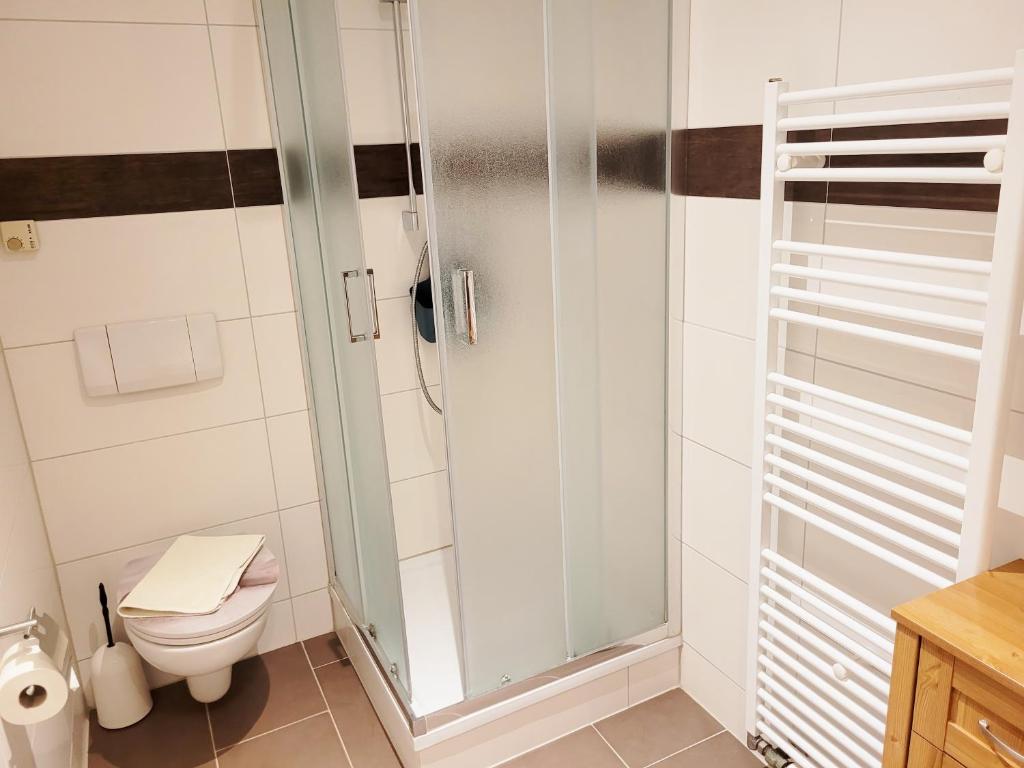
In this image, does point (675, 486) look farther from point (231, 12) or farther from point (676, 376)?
point (231, 12)

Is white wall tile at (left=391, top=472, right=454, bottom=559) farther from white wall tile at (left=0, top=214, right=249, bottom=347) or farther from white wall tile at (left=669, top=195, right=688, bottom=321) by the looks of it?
white wall tile at (left=669, top=195, right=688, bottom=321)

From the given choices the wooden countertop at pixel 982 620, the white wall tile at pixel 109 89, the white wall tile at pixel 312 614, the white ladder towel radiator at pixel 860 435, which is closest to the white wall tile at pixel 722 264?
the white ladder towel radiator at pixel 860 435

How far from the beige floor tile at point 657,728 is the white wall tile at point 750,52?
157cm

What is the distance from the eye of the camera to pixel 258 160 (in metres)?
2.29

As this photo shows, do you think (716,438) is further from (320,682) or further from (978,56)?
(320,682)

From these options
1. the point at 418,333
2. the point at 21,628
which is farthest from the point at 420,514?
the point at 21,628

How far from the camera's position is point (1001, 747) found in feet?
3.71

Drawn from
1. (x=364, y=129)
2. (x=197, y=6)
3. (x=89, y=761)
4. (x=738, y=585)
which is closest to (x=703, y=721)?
(x=738, y=585)

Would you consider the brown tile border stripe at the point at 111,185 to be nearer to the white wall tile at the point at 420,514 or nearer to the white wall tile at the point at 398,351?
the white wall tile at the point at 398,351

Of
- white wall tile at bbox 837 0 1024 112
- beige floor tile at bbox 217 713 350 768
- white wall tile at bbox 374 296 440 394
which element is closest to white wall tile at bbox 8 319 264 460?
white wall tile at bbox 374 296 440 394

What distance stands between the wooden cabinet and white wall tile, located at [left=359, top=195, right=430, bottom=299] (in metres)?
1.76

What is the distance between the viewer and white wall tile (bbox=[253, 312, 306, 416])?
7.92 feet

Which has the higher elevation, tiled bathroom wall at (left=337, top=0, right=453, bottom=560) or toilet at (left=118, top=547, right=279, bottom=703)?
tiled bathroom wall at (left=337, top=0, right=453, bottom=560)

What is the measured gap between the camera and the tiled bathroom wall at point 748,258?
1.36 meters
